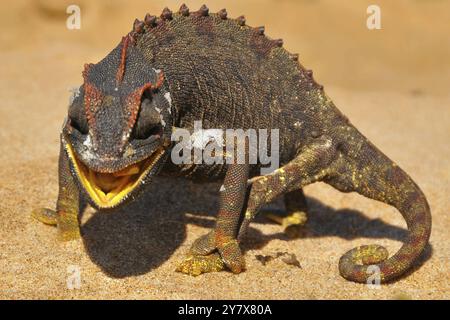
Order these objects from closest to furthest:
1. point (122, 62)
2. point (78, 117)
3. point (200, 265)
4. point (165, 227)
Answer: point (78, 117)
point (122, 62)
point (200, 265)
point (165, 227)

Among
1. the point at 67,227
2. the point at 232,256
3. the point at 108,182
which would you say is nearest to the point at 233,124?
the point at 232,256

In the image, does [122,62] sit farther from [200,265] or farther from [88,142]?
[200,265]

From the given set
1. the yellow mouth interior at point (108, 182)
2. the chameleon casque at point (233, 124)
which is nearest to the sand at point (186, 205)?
the chameleon casque at point (233, 124)

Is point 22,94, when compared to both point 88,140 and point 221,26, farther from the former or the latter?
point 88,140

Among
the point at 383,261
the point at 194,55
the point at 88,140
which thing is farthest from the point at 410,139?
the point at 88,140

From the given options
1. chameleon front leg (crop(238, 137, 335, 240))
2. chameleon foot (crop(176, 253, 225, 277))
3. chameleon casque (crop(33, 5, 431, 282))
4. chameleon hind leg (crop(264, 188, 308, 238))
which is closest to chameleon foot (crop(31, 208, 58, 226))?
chameleon casque (crop(33, 5, 431, 282))

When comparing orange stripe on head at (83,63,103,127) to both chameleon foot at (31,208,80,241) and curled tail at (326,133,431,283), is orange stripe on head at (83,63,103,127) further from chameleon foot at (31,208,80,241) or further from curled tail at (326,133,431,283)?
curled tail at (326,133,431,283)
